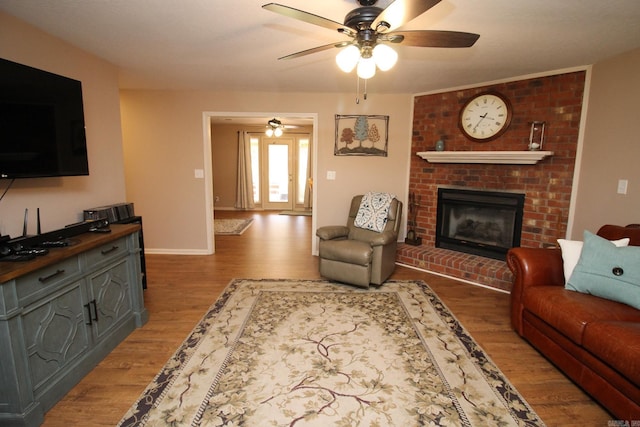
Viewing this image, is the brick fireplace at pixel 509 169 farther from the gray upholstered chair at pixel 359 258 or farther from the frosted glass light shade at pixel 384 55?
the frosted glass light shade at pixel 384 55

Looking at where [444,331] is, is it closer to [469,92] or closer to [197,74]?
[469,92]

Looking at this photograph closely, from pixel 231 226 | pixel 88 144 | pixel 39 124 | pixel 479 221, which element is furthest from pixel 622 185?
pixel 231 226

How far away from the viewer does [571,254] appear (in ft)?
7.17

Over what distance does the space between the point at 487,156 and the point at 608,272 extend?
1.82 m

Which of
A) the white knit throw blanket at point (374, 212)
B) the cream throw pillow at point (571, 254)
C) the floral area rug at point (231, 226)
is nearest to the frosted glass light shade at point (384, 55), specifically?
the cream throw pillow at point (571, 254)

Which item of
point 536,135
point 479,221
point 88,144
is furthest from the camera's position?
point 479,221

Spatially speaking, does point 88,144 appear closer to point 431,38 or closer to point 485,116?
point 431,38

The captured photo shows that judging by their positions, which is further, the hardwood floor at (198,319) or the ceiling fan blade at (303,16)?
→ the hardwood floor at (198,319)

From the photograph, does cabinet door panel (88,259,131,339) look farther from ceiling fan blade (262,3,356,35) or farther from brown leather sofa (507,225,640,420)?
brown leather sofa (507,225,640,420)

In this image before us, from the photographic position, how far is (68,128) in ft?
7.14

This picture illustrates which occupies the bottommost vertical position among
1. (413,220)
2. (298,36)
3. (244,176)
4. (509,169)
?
(413,220)

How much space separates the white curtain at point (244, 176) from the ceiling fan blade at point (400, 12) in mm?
6994

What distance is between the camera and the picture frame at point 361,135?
14.1 feet

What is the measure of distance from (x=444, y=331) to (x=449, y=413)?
2.90 feet
